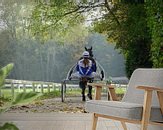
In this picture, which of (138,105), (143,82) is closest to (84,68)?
(143,82)

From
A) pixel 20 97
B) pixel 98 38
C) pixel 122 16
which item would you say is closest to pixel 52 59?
pixel 98 38

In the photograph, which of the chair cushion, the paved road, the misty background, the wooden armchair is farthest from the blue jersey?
the chair cushion

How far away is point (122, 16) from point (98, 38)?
1.60 ft

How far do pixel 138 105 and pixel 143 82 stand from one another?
2.14 feet

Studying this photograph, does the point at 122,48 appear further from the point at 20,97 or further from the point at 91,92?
the point at 20,97

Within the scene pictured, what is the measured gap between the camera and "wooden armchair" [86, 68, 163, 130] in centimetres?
286

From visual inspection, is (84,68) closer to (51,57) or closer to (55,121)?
(51,57)

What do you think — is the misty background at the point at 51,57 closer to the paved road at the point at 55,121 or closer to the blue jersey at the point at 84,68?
the blue jersey at the point at 84,68

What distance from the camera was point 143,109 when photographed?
288 cm

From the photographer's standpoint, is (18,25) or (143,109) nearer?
(143,109)

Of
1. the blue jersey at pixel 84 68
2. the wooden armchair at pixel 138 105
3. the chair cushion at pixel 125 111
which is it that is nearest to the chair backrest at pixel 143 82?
the wooden armchair at pixel 138 105

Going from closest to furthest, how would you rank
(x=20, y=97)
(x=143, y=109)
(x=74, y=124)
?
(x=20, y=97) < (x=143, y=109) < (x=74, y=124)

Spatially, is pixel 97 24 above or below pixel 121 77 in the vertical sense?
above

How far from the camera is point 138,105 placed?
2.96m
